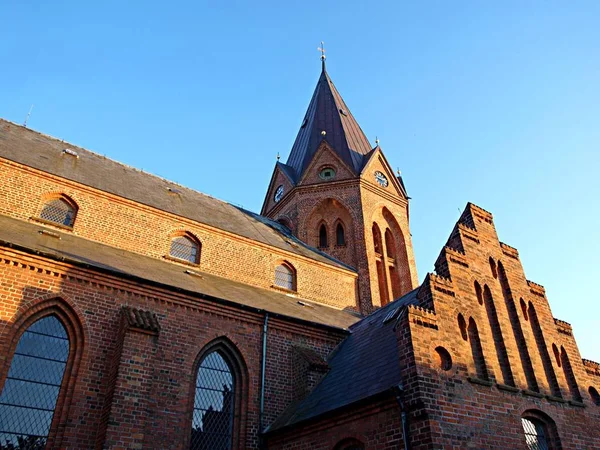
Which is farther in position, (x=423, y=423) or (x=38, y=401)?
(x=38, y=401)

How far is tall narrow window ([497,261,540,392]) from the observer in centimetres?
1242

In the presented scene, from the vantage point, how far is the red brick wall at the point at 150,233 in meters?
16.2

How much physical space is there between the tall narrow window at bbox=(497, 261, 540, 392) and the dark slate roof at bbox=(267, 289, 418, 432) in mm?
2509

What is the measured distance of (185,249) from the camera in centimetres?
1877

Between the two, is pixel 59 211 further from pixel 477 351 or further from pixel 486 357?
pixel 486 357

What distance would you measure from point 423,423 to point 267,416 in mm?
5619

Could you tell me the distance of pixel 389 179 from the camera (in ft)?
103

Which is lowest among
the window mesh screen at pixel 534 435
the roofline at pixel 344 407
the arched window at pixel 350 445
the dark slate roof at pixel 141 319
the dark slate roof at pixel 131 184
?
the arched window at pixel 350 445

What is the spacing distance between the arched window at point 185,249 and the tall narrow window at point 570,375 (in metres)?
12.1

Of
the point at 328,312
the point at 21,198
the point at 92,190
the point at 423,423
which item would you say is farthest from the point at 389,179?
the point at 423,423

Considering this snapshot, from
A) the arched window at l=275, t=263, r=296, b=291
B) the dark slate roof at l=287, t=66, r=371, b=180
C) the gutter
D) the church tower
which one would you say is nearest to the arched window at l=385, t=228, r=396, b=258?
the church tower

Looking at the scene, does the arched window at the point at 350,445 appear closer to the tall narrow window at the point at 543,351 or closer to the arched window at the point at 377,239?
the tall narrow window at the point at 543,351

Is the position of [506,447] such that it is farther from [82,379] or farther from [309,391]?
[82,379]

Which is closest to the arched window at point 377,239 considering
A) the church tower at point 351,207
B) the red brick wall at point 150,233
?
the church tower at point 351,207
